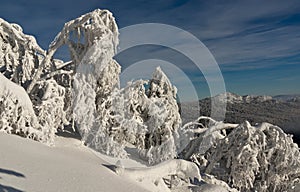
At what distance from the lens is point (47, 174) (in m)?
5.33

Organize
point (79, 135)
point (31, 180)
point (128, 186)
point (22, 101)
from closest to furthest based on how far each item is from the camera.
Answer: point (31, 180) → point (128, 186) → point (22, 101) → point (79, 135)

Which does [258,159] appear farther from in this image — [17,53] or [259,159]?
[17,53]

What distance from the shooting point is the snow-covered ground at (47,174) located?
16.0ft

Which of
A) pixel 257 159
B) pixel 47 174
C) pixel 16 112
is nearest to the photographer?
pixel 47 174

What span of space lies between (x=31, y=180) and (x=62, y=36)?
315 inches

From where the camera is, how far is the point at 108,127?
12.3m

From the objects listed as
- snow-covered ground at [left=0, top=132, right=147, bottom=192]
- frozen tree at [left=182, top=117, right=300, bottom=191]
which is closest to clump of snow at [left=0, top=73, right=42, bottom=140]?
snow-covered ground at [left=0, top=132, right=147, bottom=192]

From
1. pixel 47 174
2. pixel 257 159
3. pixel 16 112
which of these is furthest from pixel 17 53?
pixel 257 159

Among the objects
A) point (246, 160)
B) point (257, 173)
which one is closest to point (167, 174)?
point (246, 160)

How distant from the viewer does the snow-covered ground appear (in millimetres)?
4867

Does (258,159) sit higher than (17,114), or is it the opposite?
(17,114)

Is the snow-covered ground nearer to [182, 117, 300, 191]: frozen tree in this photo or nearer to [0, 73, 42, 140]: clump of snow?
[0, 73, 42, 140]: clump of snow

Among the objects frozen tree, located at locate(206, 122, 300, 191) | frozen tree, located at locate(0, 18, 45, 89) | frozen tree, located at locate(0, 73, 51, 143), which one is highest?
frozen tree, located at locate(0, 18, 45, 89)

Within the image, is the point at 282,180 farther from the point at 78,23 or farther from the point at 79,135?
the point at 78,23
